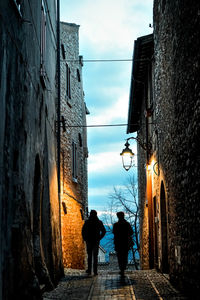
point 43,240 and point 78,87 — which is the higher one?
point 78,87

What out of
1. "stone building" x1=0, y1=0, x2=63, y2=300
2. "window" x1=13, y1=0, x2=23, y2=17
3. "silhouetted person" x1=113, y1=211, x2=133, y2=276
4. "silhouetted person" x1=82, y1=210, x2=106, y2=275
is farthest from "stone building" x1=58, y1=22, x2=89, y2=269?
"window" x1=13, y1=0, x2=23, y2=17

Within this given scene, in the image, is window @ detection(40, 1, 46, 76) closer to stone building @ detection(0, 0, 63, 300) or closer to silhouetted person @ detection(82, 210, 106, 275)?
stone building @ detection(0, 0, 63, 300)

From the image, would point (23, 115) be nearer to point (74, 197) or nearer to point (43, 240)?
point (43, 240)

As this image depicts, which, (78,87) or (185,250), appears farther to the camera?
(78,87)

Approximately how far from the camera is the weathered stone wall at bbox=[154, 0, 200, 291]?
250 inches

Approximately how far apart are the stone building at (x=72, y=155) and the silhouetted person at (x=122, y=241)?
320 cm

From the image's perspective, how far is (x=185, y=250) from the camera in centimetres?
728

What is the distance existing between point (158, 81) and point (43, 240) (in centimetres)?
446

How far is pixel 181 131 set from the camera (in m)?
7.48

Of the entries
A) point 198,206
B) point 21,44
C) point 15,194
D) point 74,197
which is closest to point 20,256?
point 15,194

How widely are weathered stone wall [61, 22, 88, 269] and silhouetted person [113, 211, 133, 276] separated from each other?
324 centimetres

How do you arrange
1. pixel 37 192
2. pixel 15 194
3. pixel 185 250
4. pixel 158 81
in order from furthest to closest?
pixel 158 81, pixel 37 192, pixel 185 250, pixel 15 194

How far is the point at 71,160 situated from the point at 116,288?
732cm

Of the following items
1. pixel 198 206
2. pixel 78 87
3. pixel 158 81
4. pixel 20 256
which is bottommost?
pixel 20 256
